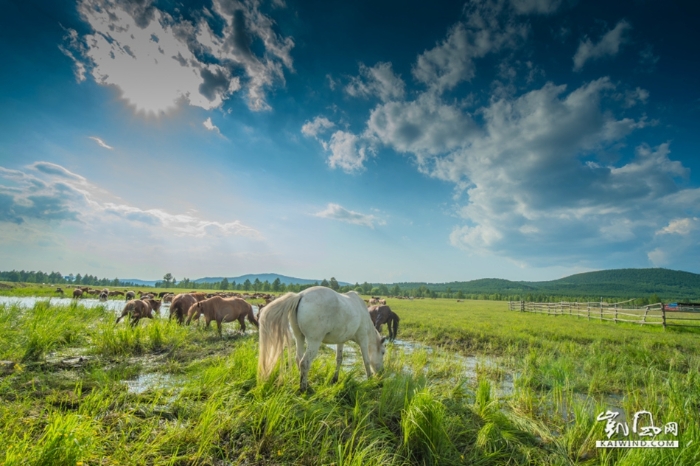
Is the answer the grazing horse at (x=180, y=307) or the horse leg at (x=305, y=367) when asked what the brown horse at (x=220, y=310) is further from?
the horse leg at (x=305, y=367)

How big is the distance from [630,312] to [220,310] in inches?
1514

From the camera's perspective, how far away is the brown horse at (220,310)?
39.9 ft

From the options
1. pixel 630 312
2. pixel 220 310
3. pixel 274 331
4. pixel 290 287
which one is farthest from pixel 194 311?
pixel 290 287

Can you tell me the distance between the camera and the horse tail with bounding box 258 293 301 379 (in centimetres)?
505

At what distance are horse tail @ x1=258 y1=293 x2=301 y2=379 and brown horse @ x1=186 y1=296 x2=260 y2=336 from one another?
7810 mm

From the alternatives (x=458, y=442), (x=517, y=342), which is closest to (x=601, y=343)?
(x=517, y=342)

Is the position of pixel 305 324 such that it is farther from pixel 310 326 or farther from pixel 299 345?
pixel 299 345

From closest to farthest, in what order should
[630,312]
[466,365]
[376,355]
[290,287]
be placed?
[376,355] → [466,365] → [630,312] → [290,287]

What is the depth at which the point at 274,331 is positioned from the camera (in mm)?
5254

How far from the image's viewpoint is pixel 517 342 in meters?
11.7

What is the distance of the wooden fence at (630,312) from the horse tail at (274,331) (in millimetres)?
24560

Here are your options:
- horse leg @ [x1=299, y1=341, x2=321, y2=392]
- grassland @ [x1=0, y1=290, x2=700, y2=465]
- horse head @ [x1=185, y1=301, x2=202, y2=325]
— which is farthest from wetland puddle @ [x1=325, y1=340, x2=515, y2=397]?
horse head @ [x1=185, y1=301, x2=202, y2=325]

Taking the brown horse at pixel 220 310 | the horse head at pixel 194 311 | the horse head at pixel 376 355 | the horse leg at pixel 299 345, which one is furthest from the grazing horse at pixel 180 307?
the horse head at pixel 376 355

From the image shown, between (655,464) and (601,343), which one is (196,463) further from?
(601,343)
